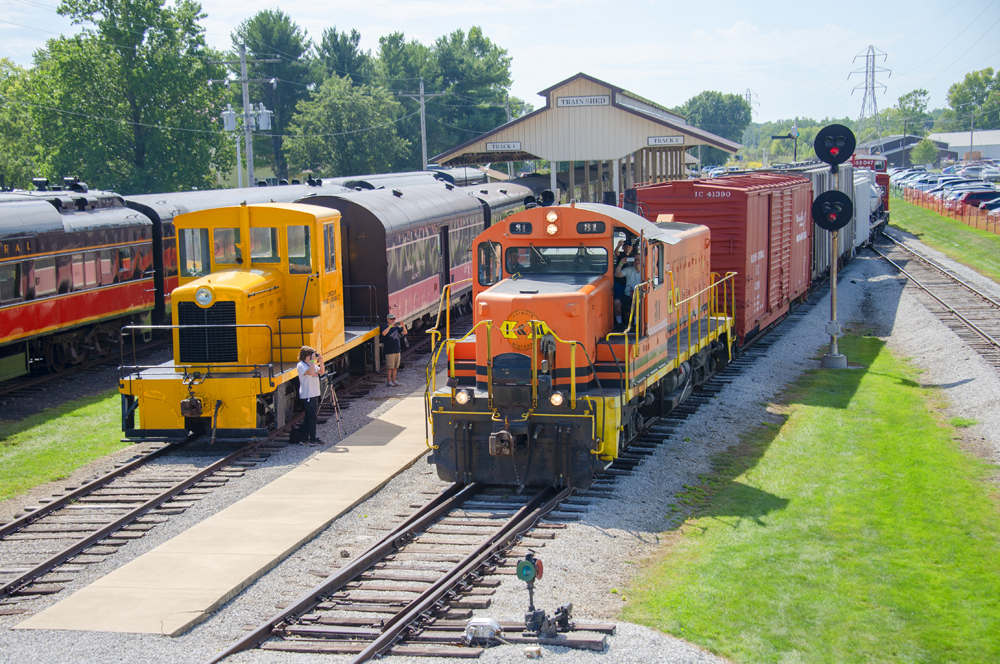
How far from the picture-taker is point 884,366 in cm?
2091

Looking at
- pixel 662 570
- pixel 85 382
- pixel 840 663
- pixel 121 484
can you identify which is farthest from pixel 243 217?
pixel 840 663

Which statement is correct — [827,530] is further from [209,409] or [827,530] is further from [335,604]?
[209,409]

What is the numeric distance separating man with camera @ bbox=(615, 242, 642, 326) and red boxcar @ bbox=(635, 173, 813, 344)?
4.50 meters

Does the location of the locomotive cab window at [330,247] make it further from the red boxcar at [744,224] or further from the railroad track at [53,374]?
the railroad track at [53,374]

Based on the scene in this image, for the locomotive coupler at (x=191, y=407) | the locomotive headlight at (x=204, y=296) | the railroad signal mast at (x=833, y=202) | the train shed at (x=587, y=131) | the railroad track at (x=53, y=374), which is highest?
the train shed at (x=587, y=131)

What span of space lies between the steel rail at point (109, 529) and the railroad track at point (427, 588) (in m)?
3.12

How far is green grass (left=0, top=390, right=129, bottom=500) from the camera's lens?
14.0 m

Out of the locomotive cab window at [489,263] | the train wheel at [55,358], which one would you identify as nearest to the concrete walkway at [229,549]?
the locomotive cab window at [489,263]

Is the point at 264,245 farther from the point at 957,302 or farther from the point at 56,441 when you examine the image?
the point at 957,302

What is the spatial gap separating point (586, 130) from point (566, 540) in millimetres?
25132

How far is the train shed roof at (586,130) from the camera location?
32.6 metres

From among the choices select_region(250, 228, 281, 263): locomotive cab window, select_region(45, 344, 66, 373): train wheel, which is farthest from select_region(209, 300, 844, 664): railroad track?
select_region(45, 344, 66, 373): train wheel

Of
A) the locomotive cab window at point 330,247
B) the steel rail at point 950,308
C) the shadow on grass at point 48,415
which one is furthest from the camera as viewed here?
the steel rail at point 950,308

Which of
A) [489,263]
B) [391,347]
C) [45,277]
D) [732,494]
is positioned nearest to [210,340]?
[391,347]
